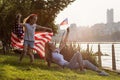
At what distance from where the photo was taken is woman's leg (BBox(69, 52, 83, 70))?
11672mm

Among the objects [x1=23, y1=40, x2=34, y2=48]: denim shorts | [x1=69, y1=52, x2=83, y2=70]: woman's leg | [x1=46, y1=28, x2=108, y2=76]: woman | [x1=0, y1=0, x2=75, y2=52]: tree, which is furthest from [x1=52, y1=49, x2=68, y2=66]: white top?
[x1=0, y1=0, x2=75, y2=52]: tree

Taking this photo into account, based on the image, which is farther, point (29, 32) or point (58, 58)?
point (29, 32)

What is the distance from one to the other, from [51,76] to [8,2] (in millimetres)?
15735

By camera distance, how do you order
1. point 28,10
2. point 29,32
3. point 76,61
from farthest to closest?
point 28,10 < point 29,32 < point 76,61

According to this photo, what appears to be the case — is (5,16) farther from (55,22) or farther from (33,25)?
(33,25)

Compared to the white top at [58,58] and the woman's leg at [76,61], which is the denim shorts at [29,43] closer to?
the white top at [58,58]

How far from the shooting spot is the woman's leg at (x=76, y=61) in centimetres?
1167

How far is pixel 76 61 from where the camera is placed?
38.8 ft

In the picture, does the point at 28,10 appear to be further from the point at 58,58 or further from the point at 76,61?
Answer: the point at 76,61

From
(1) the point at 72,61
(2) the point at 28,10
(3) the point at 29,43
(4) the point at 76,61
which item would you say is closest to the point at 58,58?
(1) the point at 72,61

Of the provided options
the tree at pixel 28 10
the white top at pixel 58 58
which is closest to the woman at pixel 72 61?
the white top at pixel 58 58

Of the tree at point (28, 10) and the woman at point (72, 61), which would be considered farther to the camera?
the tree at point (28, 10)

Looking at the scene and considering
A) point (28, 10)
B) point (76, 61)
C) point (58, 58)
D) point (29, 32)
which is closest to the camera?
point (76, 61)

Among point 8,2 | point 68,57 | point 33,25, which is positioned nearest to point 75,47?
point 68,57
